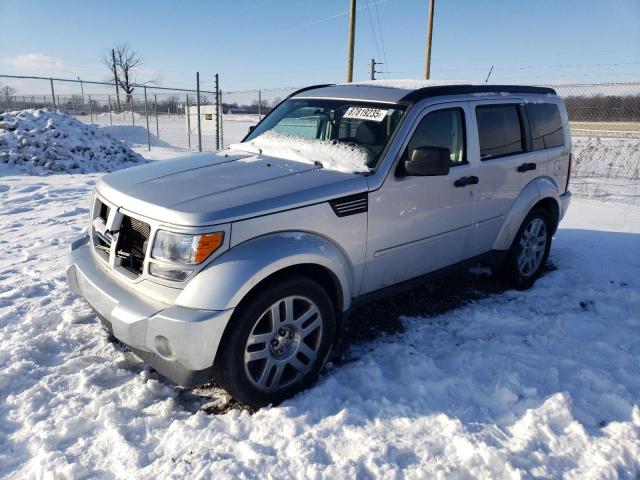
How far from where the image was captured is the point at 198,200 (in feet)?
8.95

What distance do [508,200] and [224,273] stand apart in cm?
291

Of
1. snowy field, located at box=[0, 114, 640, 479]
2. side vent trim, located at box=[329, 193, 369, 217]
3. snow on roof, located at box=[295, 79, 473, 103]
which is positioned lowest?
snowy field, located at box=[0, 114, 640, 479]

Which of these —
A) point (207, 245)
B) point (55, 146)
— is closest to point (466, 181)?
point (207, 245)

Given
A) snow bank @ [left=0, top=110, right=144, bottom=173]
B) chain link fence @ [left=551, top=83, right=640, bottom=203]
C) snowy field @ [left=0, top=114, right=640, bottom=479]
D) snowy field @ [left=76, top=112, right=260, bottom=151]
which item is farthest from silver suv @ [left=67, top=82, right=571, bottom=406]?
snowy field @ [left=76, top=112, right=260, bottom=151]

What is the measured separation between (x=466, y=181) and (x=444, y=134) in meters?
0.41

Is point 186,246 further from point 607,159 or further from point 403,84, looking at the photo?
point 607,159

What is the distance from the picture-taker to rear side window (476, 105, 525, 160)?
405 centimetres

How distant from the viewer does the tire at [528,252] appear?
181 inches

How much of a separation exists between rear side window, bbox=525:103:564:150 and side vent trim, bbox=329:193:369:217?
93.6 inches

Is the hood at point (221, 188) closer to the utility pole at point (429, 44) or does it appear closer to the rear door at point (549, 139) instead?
the rear door at point (549, 139)

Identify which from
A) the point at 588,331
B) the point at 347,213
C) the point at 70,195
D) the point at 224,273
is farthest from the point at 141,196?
the point at 70,195

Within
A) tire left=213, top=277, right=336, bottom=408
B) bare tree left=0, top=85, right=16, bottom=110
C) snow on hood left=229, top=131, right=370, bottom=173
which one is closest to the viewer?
tire left=213, top=277, right=336, bottom=408

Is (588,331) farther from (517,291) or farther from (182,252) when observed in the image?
(182,252)

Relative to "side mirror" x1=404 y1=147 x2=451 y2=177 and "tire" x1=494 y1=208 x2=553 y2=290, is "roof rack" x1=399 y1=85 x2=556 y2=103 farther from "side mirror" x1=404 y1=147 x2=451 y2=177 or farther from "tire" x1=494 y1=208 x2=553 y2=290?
"tire" x1=494 y1=208 x2=553 y2=290
